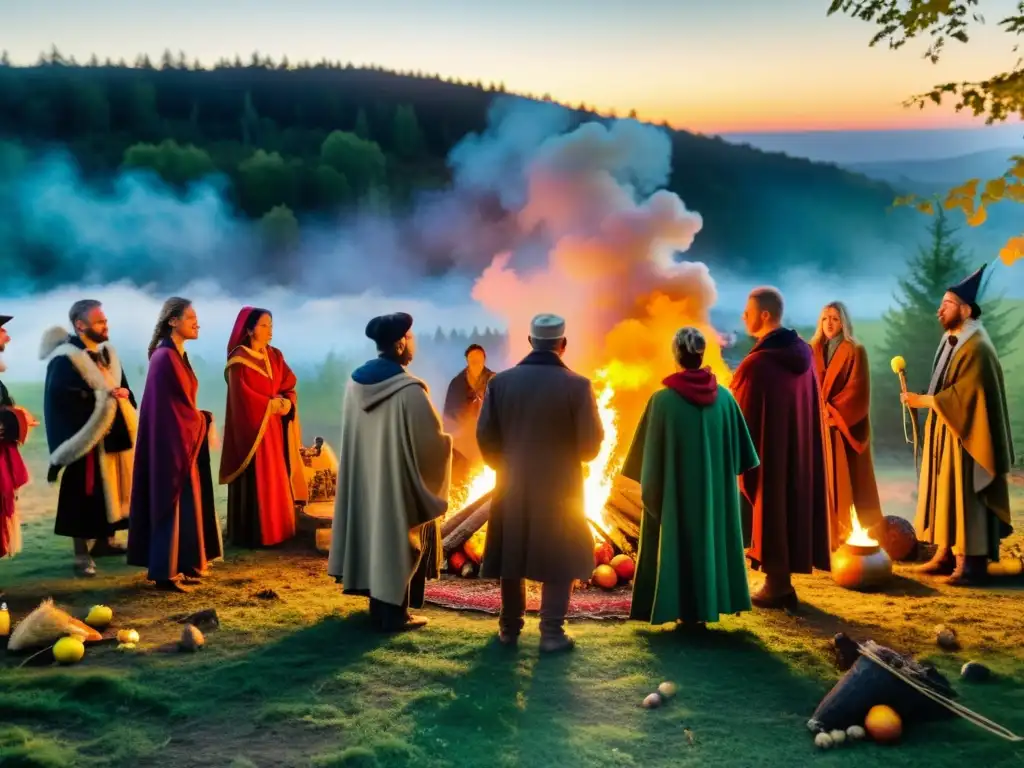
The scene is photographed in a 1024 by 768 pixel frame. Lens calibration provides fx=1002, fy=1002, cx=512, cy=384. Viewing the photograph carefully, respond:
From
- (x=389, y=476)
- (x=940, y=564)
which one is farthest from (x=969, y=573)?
(x=389, y=476)

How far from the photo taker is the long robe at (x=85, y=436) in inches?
345

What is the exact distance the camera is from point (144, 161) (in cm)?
1562

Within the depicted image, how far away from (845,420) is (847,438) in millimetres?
173

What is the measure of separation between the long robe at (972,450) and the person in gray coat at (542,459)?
3.86 metres

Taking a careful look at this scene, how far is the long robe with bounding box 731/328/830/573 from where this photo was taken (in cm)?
748

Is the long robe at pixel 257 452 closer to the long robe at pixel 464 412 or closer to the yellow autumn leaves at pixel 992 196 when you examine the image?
the long robe at pixel 464 412

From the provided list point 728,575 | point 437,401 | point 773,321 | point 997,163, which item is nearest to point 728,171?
point 997,163

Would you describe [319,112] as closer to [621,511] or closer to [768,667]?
[621,511]

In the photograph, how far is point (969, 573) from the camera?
28.5ft

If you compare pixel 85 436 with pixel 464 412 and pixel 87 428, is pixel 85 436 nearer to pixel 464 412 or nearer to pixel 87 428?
pixel 87 428

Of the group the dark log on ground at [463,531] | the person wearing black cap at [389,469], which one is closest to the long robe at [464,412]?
the dark log on ground at [463,531]

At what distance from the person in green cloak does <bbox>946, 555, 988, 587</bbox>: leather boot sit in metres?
2.90

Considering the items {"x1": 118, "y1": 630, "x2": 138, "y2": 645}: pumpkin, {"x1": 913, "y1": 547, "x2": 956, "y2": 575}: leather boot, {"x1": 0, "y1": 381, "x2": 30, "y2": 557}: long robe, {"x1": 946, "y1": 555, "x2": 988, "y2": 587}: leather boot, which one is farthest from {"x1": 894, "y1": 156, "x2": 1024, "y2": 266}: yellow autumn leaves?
{"x1": 0, "y1": 381, "x2": 30, "y2": 557}: long robe

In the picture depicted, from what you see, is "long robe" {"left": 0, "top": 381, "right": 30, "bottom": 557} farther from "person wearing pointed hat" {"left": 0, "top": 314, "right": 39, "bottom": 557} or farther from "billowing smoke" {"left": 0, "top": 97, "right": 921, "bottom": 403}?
"billowing smoke" {"left": 0, "top": 97, "right": 921, "bottom": 403}
